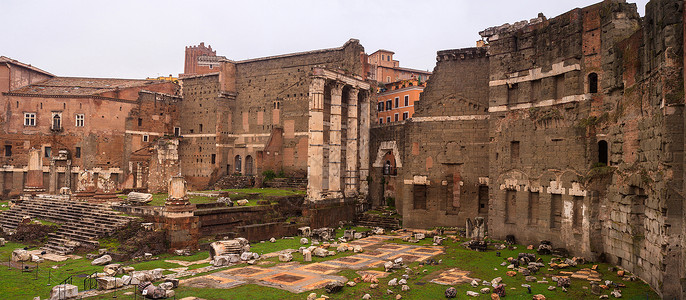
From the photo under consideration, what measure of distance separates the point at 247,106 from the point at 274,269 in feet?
101

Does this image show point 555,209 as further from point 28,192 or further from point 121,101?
point 121,101

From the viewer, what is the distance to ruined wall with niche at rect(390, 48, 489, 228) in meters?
24.6

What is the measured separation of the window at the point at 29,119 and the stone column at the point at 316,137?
2898 centimetres

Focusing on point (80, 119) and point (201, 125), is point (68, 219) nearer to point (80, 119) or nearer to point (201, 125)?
point (80, 119)

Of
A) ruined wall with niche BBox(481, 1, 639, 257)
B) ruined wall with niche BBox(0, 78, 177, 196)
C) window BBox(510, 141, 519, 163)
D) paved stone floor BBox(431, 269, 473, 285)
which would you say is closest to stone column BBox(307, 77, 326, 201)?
ruined wall with niche BBox(481, 1, 639, 257)

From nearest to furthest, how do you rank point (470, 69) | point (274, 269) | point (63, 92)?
point (274, 269)
point (470, 69)
point (63, 92)

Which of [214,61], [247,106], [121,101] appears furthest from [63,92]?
[214,61]

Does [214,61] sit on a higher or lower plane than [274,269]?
higher

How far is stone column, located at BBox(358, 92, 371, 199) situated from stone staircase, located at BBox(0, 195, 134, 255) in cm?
1588

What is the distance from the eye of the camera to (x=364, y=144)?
32.7 metres

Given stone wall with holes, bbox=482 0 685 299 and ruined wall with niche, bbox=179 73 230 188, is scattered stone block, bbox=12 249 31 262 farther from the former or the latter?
ruined wall with niche, bbox=179 73 230 188

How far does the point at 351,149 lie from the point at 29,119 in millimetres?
30119

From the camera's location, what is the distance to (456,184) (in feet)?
82.8

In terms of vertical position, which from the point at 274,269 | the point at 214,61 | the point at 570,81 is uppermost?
the point at 214,61
